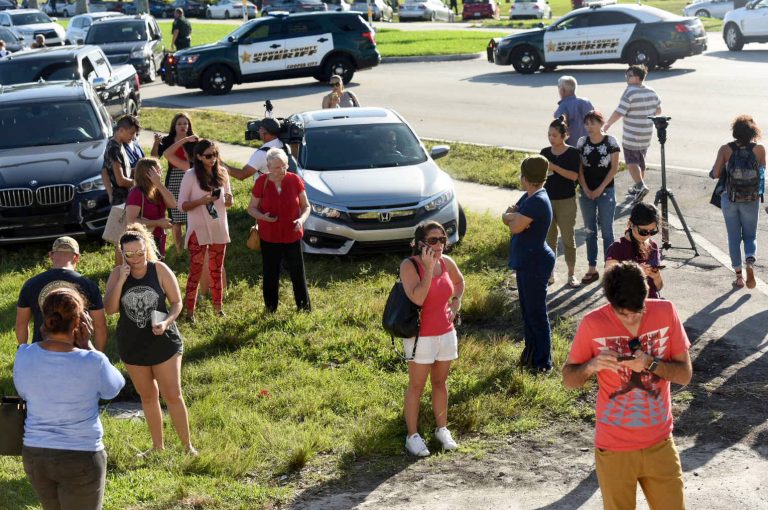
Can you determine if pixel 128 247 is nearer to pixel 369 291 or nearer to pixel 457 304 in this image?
pixel 457 304

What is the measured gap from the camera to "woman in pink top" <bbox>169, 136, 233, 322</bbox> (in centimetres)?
985

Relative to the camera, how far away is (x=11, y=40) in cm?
3325

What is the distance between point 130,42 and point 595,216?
22.3 m

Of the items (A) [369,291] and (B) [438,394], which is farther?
(A) [369,291]

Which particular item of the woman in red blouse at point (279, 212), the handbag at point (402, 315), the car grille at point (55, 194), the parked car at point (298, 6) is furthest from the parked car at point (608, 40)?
the parked car at point (298, 6)

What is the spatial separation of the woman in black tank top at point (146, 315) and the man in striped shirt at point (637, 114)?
750 centimetres

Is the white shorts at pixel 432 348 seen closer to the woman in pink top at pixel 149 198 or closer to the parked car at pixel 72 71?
the woman in pink top at pixel 149 198

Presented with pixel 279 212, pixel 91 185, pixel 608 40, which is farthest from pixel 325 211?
pixel 608 40

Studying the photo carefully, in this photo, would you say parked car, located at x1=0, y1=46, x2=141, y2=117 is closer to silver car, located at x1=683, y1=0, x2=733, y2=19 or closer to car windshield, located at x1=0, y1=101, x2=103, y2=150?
car windshield, located at x1=0, y1=101, x2=103, y2=150

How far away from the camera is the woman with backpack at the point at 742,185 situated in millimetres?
9891

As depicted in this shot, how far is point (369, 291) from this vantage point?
434 inches

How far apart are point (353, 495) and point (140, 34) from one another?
26.3 metres

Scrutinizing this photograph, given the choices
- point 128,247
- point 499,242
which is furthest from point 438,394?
point 499,242

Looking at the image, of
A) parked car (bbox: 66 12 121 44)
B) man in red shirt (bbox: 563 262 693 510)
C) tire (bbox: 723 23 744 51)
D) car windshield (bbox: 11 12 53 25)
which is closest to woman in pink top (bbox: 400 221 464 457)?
man in red shirt (bbox: 563 262 693 510)
